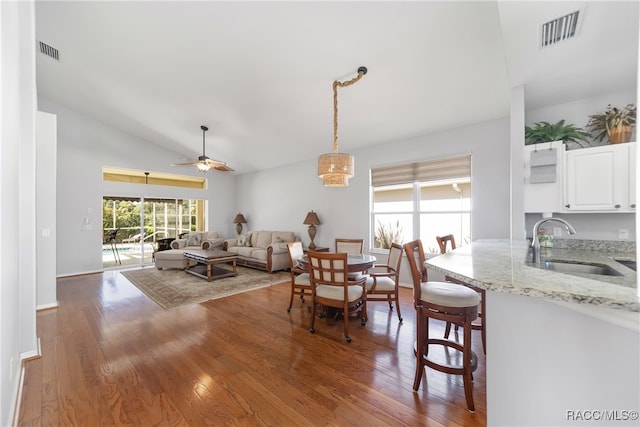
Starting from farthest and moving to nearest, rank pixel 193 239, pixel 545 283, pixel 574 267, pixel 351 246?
pixel 193 239
pixel 351 246
pixel 574 267
pixel 545 283

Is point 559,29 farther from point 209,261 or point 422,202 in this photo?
point 209,261

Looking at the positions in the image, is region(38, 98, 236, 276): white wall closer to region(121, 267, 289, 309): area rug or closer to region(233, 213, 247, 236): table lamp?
region(121, 267, 289, 309): area rug

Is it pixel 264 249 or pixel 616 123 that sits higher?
pixel 616 123

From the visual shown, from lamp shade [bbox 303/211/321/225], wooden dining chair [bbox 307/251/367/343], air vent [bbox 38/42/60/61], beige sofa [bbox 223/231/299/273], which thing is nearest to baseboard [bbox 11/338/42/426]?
wooden dining chair [bbox 307/251/367/343]

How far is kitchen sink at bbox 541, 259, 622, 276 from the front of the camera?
1.87 metres

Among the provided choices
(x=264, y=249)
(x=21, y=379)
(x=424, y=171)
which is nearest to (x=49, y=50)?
(x=21, y=379)

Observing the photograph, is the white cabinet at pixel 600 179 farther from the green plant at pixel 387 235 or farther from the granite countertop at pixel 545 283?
the green plant at pixel 387 235

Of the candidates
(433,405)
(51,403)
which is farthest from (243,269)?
(433,405)

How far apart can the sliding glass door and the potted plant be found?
337 inches

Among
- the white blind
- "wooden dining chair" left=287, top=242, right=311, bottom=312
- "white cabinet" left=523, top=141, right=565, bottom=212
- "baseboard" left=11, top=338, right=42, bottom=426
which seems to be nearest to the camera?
"baseboard" left=11, top=338, right=42, bottom=426

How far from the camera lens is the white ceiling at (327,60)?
219 cm

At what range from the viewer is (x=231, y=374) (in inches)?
79.6

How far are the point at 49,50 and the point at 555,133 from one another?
22.3 feet

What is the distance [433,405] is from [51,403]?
2.66 m
